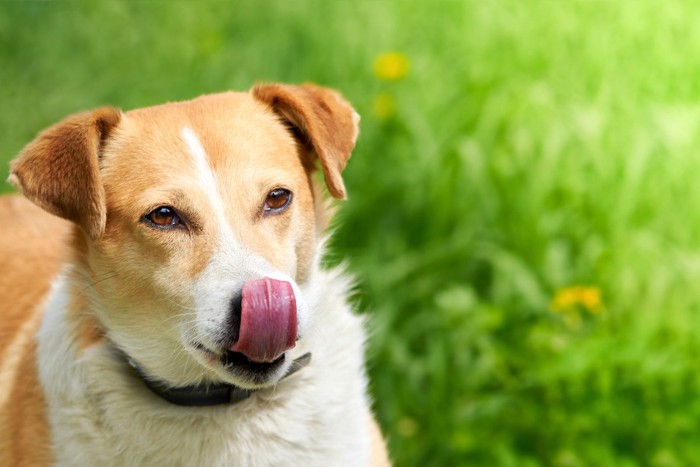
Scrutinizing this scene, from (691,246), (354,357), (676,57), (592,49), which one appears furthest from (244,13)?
(354,357)

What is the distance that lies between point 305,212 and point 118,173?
590mm

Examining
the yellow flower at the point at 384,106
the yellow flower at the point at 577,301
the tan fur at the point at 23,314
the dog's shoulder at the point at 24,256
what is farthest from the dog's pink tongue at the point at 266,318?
the yellow flower at the point at 384,106

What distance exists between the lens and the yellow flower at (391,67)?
5754 mm

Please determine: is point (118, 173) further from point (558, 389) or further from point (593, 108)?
point (593, 108)

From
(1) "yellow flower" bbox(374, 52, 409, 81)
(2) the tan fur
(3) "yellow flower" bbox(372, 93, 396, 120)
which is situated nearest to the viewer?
(2) the tan fur

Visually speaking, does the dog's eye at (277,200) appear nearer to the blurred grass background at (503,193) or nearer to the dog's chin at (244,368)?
the dog's chin at (244,368)

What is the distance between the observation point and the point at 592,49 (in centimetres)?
571

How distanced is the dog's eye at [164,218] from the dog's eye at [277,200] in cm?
27

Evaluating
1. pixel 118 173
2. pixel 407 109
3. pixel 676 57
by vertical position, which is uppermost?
pixel 118 173

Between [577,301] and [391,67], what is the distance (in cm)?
182

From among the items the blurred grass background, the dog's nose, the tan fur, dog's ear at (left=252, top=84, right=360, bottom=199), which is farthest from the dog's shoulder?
the blurred grass background

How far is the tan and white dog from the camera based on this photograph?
3117mm

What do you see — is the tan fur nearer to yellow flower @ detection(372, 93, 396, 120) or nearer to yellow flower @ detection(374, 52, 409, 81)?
yellow flower @ detection(372, 93, 396, 120)

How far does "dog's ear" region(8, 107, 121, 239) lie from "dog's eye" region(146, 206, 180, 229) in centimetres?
15
